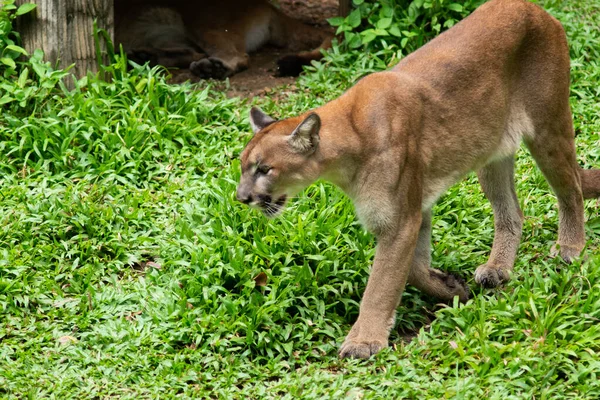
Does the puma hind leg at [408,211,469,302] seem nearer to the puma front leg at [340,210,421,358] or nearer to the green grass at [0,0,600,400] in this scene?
the green grass at [0,0,600,400]

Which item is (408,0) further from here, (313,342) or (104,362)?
(104,362)

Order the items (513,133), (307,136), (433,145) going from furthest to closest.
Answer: (513,133), (433,145), (307,136)

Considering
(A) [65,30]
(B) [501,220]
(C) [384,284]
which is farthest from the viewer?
(A) [65,30]

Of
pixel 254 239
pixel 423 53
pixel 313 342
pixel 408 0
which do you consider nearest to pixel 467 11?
pixel 408 0

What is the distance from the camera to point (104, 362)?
207 inches

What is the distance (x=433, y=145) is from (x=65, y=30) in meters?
3.42

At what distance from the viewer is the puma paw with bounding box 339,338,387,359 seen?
5227 mm

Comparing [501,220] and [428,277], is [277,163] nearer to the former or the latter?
[428,277]

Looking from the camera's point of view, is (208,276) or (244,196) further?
(208,276)

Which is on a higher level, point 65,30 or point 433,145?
point 433,145

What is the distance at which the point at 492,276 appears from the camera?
19.6 ft

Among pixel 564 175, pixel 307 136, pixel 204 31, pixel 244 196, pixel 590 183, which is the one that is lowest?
pixel 204 31

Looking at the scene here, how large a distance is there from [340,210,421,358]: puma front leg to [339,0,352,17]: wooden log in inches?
149

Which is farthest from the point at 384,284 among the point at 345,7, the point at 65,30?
the point at 345,7
